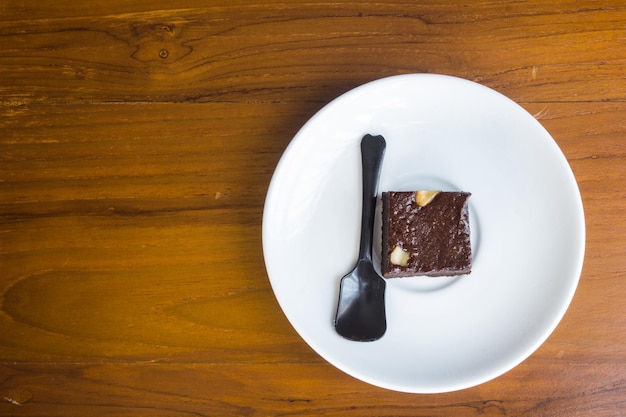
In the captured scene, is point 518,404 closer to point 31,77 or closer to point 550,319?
point 550,319

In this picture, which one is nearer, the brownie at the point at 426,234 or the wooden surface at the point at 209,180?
the brownie at the point at 426,234

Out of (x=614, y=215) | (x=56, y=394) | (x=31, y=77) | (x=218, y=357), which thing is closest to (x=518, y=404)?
(x=614, y=215)

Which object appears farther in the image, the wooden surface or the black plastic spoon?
the wooden surface

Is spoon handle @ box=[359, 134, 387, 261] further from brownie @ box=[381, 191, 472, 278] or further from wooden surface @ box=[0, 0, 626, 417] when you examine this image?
wooden surface @ box=[0, 0, 626, 417]

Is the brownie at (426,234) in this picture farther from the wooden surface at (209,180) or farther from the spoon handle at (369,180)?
the wooden surface at (209,180)

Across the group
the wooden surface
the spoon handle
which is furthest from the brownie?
the wooden surface

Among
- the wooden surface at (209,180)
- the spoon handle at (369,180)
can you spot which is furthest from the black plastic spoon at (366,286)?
the wooden surface at (209,180)

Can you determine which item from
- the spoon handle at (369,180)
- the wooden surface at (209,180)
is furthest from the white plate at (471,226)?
the wooden surface at (209,180)
